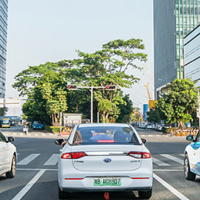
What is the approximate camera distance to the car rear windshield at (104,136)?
22.5 feet

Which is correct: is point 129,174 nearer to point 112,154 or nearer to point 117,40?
point 112,154

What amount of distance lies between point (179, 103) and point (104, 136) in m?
45.1

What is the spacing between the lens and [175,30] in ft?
317

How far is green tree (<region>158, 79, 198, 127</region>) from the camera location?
50125 millimetres

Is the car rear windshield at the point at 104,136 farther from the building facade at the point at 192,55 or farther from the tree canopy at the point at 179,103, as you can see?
the building facade at the point at 192,55

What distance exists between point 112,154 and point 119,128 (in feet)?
4.06

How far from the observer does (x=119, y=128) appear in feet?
24.0

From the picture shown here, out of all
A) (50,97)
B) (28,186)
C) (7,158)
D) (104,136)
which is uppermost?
(50,97)

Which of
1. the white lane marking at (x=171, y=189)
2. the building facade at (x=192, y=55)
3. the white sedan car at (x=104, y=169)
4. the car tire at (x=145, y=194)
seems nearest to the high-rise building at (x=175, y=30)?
the building facade at (x=192, y=55)

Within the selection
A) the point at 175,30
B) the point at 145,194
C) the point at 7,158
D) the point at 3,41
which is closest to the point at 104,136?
the point at 145,194

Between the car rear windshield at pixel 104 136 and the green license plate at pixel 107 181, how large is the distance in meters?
0.77

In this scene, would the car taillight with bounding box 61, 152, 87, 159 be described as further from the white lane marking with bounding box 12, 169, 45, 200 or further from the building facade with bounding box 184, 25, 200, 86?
the building facade with bounding box 184, 25, 200, 86

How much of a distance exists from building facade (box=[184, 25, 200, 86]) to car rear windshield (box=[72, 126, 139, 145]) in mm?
72391

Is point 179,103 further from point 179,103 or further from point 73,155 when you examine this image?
point 73,155
